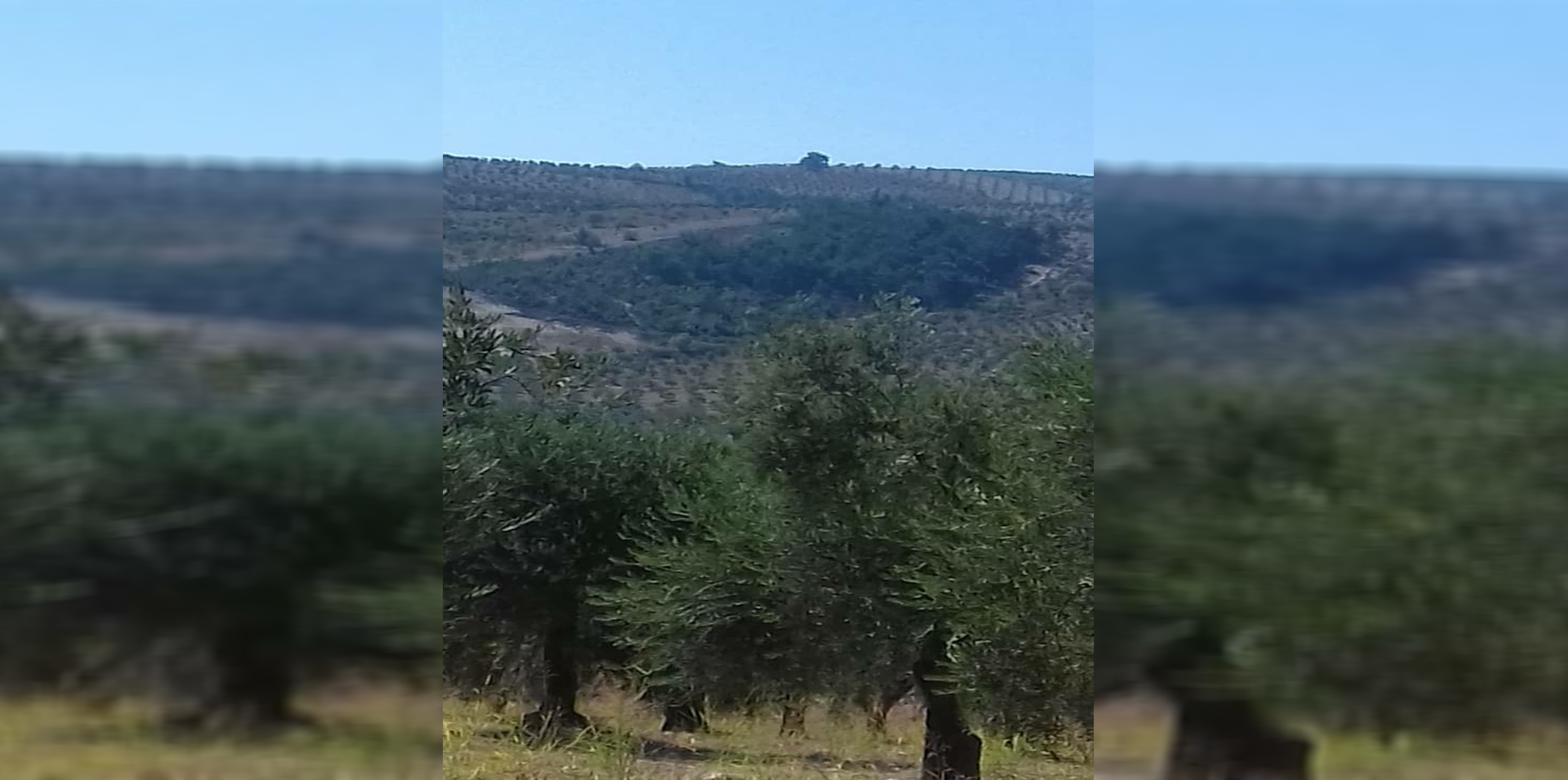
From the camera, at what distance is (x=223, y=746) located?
144 centimetres

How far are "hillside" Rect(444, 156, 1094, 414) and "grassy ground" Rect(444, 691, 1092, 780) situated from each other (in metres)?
1.88

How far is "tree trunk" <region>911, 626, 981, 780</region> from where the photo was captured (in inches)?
258

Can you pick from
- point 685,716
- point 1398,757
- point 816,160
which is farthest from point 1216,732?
point 685,716

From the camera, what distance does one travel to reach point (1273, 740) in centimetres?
Answer: 186

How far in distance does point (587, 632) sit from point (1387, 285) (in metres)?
5.95

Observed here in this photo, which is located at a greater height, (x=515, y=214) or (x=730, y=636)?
(x=515, y=214)

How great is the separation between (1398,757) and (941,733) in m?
4.95

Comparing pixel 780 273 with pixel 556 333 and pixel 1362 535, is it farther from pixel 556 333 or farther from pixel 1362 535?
pixel 1362 535

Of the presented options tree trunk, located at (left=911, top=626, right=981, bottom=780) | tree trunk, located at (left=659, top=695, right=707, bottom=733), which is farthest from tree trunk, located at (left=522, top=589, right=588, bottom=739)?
tree trunk, located at (left=911, top=626, right=981, bottom=780)

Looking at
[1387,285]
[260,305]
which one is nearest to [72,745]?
[260,305]

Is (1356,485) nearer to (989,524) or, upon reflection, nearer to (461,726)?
(989,524)

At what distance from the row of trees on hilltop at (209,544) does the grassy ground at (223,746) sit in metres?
0.03

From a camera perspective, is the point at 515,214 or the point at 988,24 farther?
the point at 515,214

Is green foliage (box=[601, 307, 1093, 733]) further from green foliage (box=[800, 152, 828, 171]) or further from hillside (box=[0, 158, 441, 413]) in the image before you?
hillside (box=[0, 158, 441, 413])
